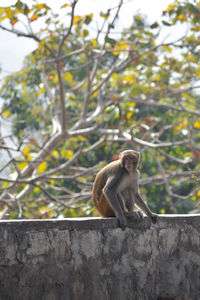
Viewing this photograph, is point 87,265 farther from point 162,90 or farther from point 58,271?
point 162,90

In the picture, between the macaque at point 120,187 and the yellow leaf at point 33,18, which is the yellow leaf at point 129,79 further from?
the macaque at point 120,187

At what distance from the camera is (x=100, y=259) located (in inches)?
138

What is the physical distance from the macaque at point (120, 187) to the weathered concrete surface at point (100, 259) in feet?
1.31

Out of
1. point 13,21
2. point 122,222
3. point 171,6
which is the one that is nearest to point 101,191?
→ point 122,222

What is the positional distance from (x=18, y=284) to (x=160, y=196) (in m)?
10.5

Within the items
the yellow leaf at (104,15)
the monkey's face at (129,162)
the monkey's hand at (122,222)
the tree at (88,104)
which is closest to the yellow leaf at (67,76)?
the tree at (88,104)

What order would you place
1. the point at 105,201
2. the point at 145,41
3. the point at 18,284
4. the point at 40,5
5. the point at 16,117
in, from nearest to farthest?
the point at 18,284 < the point at 105,201 < the point at 40,5 < the point at 145,41 < the point at 16,117

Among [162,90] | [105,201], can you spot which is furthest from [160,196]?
[105,201]

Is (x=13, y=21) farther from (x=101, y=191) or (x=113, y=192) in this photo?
(x=113, y=192)

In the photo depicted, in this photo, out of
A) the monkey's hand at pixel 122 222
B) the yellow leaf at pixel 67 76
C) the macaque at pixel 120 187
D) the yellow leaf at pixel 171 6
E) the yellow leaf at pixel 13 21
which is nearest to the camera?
the monkey's hand at pixel 122 222

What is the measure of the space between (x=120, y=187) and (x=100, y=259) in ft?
3.40

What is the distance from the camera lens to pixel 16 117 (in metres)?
14.9

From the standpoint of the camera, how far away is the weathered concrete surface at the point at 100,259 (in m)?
3.12

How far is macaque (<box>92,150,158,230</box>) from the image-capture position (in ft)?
14.1
